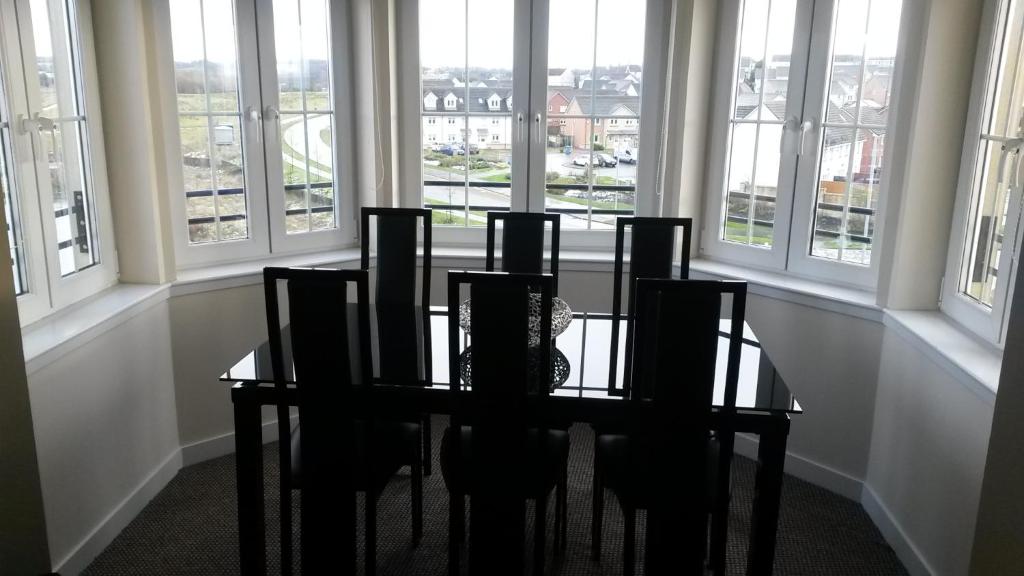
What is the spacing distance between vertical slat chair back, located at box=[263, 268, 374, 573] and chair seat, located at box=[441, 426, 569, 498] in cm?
26

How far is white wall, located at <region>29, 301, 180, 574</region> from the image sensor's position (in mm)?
2447

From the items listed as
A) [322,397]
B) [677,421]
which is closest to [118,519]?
[322,397]

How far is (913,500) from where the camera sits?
8.87ft

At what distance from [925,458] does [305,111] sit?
2.95 m

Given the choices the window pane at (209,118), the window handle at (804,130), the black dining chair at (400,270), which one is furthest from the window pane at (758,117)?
the window pane at (209,118)

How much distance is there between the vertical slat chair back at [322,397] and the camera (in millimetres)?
2150

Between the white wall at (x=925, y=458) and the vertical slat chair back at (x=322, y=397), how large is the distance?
181 cm

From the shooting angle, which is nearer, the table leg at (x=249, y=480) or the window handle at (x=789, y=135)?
the table leg at (x=249, y=480)

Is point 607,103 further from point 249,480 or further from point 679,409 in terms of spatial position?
point 249,480

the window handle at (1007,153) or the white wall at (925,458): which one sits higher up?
the window handle at (1007,153)

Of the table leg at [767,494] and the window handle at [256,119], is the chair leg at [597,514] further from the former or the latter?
the window handle at [256,119]

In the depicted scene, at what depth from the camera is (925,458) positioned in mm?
2631

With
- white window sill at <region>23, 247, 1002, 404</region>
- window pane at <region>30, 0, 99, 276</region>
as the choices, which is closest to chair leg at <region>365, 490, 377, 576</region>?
white window sill at <region>23, 247, 1002, 404</region>

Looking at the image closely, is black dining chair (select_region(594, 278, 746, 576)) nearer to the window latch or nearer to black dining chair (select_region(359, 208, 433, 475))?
black dining chair (select_region(359, 208, 433, 475))
